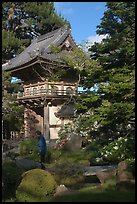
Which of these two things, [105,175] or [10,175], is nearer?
[10,175]

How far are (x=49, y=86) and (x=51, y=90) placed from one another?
105 cm

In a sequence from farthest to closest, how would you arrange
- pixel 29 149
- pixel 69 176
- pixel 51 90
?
pixel 51 90
pixel 29 149
pixel 69 176

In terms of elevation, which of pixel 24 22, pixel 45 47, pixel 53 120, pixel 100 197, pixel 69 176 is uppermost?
pixel 24 22

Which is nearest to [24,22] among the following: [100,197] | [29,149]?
[29,149]

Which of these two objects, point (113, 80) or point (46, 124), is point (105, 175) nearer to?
point (113, 80)

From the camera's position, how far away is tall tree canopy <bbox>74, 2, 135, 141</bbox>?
12602mm

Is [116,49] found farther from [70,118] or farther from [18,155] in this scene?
[70,118]

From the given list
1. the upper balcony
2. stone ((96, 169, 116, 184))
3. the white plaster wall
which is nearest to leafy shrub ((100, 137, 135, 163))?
stone ((96, 169, 116, 184))

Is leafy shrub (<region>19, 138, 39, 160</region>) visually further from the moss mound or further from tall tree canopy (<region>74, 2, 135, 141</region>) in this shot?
the moss mound

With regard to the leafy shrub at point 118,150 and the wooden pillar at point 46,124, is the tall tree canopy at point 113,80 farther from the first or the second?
the wooden pillar at point 46,124

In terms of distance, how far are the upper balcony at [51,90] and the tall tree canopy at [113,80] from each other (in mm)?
6104

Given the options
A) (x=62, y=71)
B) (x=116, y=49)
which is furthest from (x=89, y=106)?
(x=62, y=71)

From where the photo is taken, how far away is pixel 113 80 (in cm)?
1352

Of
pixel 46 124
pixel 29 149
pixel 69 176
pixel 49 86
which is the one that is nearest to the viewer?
pixel 69 176
